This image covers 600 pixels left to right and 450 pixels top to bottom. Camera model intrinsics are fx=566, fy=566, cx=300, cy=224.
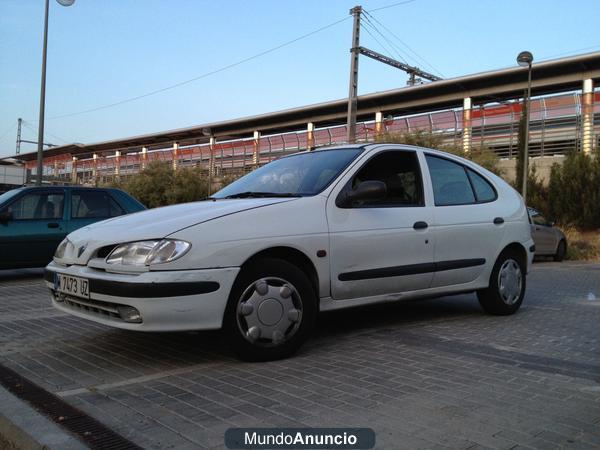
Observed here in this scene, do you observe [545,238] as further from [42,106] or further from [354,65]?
[42,106]

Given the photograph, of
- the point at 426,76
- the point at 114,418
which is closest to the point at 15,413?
the point at 114,418

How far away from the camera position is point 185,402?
3.10 meters

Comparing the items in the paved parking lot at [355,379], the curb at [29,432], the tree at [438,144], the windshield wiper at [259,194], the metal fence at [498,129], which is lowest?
the curb at [29,432]

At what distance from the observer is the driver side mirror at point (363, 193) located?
14.0 ft

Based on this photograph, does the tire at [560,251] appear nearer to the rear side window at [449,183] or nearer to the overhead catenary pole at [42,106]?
the rear side window at [449,183]

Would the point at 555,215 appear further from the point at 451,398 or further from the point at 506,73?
the point at 451,398

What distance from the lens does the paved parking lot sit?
274 centimetres

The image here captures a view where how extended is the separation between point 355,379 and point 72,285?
6.71 feet

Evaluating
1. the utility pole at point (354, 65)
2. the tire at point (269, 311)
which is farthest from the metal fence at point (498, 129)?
the tire at point (269, 311)

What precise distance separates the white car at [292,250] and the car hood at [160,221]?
1cm

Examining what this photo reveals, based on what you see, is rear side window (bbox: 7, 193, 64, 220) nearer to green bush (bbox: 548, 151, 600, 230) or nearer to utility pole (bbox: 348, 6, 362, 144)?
utility pole (bbox: 348, 6, 362, 144)

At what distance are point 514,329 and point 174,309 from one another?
3.28 metres

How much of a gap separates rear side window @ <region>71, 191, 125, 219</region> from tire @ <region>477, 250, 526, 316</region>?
6.38m

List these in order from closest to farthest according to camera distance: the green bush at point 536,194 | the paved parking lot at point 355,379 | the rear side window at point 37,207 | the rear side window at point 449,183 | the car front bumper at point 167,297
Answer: the paved parking lot at point 355,379 < the car front bumper at point 167,297 < the rear side window at point 449,183 < the rear side window at point 37,207 < the green bush at point 536,194
